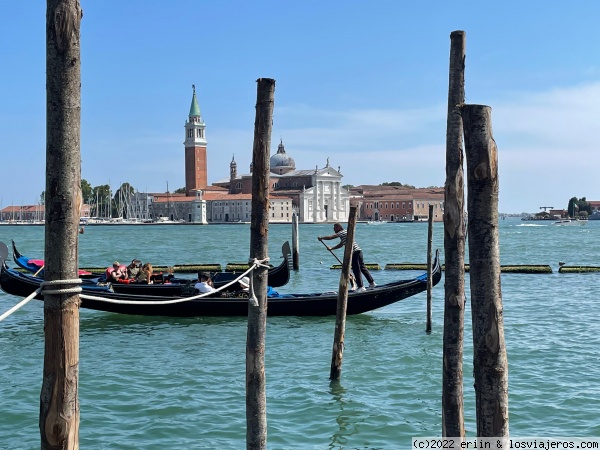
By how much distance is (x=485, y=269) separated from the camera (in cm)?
282

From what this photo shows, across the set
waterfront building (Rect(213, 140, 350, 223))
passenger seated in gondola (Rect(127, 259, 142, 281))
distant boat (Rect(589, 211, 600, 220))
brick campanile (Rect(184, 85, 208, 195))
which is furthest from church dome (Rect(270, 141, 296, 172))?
passenger seated in gondola (Rect(127, 259, 142, 281))

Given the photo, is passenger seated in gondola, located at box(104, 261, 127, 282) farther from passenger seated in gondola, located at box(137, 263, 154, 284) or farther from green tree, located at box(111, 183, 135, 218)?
green tree, located at box(111, 183, 135, 218)

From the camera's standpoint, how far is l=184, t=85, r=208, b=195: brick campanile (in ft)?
265

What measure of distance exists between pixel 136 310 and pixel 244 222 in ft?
231

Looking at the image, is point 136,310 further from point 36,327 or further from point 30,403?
point 30,403

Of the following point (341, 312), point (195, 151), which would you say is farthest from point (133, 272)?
point (195, 151)

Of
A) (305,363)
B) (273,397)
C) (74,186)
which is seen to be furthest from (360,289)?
(74,186)

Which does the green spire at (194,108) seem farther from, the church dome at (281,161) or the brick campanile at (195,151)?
the church dome at (281,161)

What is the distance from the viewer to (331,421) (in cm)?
504

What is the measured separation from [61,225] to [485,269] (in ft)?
4.62

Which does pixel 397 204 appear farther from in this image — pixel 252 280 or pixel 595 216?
pixel 252 280

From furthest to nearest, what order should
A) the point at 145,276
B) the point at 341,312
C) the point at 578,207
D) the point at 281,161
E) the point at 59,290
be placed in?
the point at 578,207, the point at 281,161, the point at 145,276, the point at 341,312, the point at 59,290

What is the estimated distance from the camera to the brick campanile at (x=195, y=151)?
80.8m

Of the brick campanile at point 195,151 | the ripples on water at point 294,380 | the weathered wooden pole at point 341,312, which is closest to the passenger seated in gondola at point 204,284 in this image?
the ripples on water at point 294,380
